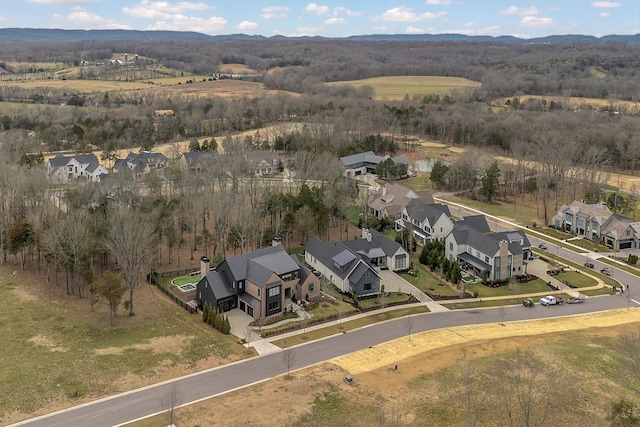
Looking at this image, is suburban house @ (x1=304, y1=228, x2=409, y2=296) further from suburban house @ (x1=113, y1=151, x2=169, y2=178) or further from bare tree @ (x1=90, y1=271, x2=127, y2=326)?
suburban house @ (x1=113, y1=151, x2=169, y2=178)

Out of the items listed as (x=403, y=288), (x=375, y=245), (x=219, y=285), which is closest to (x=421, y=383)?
Result: (x=403, y=288)

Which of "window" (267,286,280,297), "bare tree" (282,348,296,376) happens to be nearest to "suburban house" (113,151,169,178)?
"window" (267,286,280,297)

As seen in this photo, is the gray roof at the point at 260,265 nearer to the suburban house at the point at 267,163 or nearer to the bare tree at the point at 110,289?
the bare tree at the point at 110,289

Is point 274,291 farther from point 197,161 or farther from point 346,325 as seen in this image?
point 197,161

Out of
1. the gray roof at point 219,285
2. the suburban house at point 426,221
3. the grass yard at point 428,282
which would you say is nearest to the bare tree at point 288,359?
the gray roof at point 219,285

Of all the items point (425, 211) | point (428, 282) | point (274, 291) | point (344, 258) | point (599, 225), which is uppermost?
point (425, 211)

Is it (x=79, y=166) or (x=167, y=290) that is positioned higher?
(x=79, y=166)
